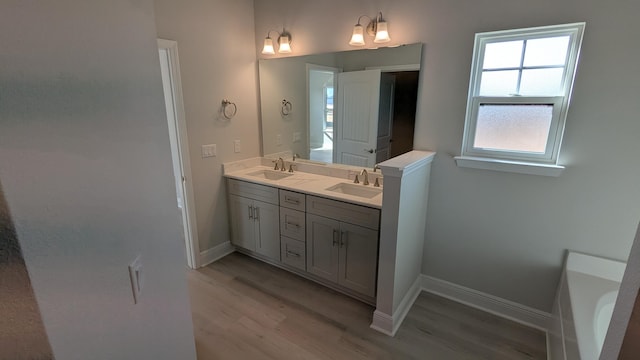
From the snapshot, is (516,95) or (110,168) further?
(516,95)

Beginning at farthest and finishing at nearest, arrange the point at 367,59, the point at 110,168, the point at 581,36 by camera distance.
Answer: the point at 367,59 → the point at 581,36 → the point at 110,168

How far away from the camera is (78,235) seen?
63 centimetres

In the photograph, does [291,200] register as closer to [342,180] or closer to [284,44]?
[342,180]

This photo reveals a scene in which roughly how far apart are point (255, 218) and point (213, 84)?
1.35 meters

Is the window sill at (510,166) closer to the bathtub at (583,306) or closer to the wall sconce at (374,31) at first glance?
the bathtub at (583,306)

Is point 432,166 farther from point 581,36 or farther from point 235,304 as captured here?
point 235,304

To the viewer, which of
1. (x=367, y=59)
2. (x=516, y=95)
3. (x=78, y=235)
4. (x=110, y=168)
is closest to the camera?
(x=78, y=235)

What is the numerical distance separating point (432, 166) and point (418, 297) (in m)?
1.12

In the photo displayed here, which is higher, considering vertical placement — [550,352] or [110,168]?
[110,168]

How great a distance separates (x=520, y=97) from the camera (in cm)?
210

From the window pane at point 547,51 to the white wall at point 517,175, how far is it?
0.12 metres

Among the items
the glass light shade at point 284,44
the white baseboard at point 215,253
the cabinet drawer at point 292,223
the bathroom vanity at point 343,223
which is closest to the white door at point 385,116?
the bathroom vanity at point 343,223

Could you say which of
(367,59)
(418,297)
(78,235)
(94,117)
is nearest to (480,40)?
(367,59)

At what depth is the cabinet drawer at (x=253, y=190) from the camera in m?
2.80
